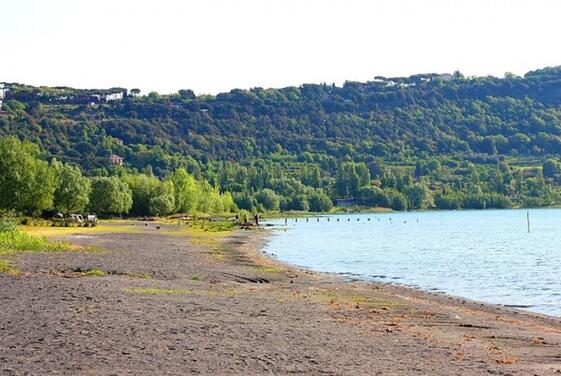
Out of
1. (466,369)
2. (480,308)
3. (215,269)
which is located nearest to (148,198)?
(215,269)

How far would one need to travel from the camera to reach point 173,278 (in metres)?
32.5

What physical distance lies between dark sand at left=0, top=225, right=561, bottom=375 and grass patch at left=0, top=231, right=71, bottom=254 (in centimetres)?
846

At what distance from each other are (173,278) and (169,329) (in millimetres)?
15103

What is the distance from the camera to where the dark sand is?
46.7ft

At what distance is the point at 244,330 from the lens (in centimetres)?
1808

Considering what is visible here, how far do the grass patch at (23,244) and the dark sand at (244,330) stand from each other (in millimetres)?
8465

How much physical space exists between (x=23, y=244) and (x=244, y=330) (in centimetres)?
2719

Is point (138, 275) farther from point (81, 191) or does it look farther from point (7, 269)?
point (81, 191)

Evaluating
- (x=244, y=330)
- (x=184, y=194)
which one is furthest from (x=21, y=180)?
(x=184, y=194)

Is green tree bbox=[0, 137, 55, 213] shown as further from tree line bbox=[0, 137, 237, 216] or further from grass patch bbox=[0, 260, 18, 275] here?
grass patch bbox=[0, 260, 18, 275]

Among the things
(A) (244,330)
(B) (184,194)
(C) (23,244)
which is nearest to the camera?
(A) (244,330)

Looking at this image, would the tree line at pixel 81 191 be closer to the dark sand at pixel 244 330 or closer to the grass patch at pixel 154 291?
the dark sand at pixel 244 330

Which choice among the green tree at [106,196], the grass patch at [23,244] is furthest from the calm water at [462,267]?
the green tree at [106,196]

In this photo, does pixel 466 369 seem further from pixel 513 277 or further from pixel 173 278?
pixel 513 277
